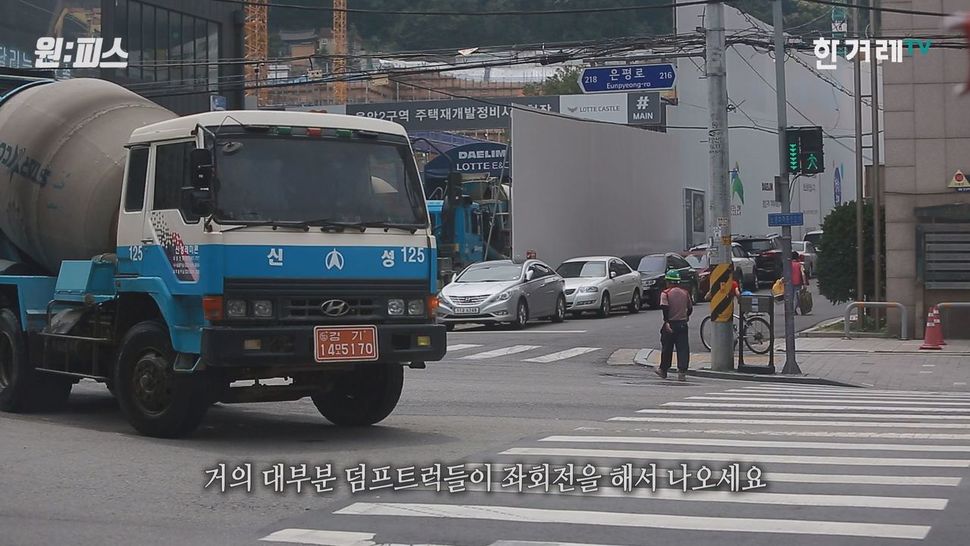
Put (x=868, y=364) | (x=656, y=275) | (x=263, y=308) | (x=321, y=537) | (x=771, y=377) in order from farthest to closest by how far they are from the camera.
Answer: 1. (x=656, y=275)
2. (x=868, y=364)
3. (x=771, y=377)
4. (x=263, y=308)
5. (x=321, y=537)

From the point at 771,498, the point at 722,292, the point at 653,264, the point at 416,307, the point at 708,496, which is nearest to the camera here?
the point at 771,498

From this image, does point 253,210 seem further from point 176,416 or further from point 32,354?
point 32,354

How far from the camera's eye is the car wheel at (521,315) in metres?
29.8

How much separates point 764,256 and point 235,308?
35.9 meters

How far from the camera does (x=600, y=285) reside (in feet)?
112

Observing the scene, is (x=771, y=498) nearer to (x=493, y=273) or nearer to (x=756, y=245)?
(x=493, y=273)

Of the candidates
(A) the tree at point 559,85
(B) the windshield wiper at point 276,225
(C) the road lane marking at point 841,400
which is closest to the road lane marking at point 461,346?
(C) the road lane marking at point 841,400

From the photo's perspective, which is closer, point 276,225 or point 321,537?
point 321,537

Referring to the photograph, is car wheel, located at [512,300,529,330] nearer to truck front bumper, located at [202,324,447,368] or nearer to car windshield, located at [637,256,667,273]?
car windshield, located at [637,256,667,273]

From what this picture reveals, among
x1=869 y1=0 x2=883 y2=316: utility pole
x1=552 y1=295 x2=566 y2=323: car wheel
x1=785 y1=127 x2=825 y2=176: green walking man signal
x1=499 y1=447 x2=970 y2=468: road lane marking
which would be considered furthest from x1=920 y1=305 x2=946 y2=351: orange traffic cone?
x1=499 y1=447 x2=970 y2=468: road lane marking

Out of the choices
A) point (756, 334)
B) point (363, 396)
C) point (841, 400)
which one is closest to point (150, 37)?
point (756, 334)

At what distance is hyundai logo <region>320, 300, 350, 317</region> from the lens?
1155 centimetres

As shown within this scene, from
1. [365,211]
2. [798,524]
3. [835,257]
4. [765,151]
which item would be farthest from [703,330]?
[765,151]

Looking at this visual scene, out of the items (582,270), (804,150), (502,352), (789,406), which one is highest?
(804,150)
